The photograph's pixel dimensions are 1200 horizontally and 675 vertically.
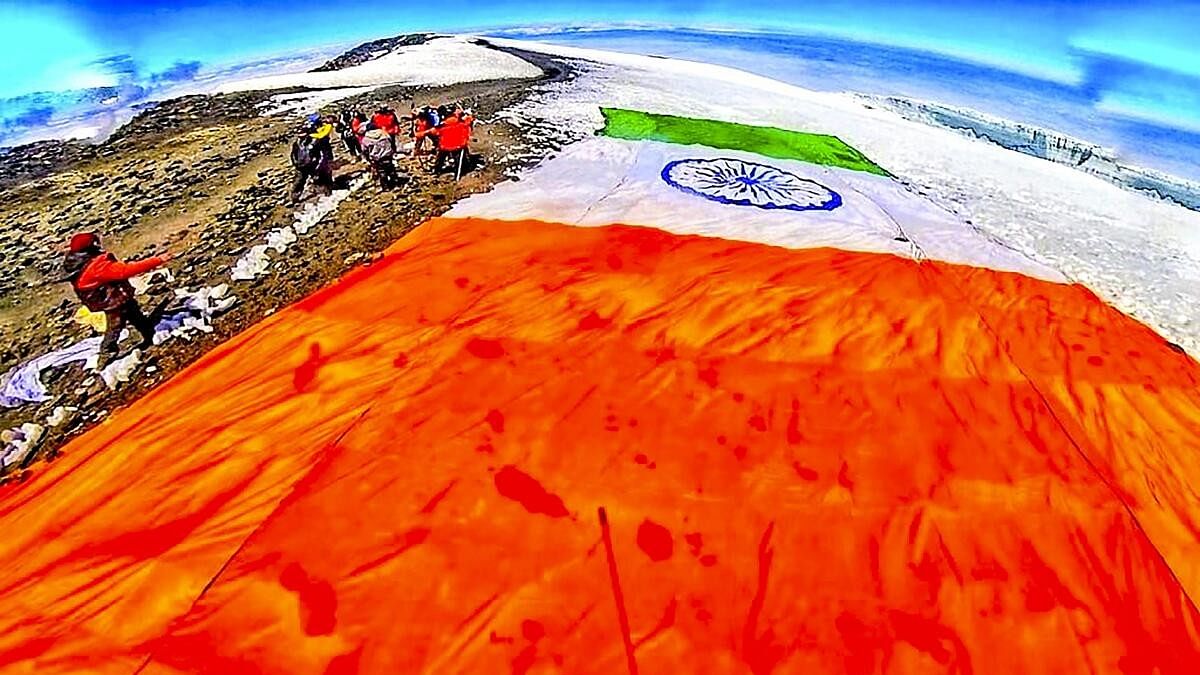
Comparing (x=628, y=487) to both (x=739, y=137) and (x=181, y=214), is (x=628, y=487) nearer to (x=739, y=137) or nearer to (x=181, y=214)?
(x=181, y=214)

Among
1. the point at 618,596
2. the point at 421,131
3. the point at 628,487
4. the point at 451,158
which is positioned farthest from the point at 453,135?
the point at 618,596

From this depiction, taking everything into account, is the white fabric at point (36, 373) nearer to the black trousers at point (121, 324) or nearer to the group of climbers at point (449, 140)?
the black trousers at point (121, 324)

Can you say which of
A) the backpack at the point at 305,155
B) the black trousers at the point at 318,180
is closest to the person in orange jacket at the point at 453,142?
the black trousers at the point at 318,180

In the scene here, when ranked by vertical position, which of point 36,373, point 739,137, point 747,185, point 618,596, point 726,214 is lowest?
point 36,373

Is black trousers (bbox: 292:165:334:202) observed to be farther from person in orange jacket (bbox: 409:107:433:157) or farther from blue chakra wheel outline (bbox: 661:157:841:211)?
blue chakra wheel outline (bbox: 661:157:841:211)

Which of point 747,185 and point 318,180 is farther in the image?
point 747,185

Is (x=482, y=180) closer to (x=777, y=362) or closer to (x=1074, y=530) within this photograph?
(x=777, y=362)
